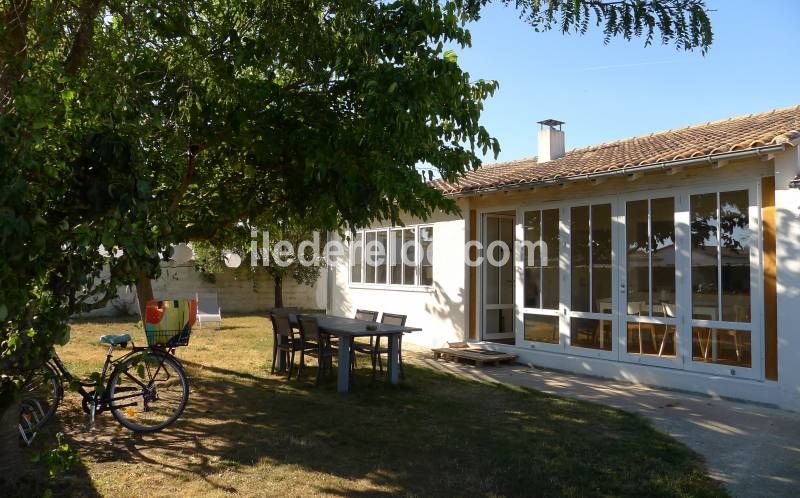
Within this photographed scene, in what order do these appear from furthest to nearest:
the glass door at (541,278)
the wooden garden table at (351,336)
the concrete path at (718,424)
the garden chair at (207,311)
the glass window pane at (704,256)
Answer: the garden chair at (207,311) < the glass door at (541,278) < the wooden garden table at (351,336) < the glass window pane at (704,256) < the concrete path at (718,424)

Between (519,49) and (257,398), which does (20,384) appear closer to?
(257,398)

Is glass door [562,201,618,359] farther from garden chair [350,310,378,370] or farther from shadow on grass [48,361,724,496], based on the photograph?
garden chair [350,310,378,370]

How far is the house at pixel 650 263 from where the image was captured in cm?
771

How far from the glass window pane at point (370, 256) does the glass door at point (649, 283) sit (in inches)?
280

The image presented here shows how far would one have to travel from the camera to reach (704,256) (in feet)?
27.5

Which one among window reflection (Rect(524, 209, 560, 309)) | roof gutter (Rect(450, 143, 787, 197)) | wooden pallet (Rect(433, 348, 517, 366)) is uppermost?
roof gutter (Rect(450, 143, 787, 197))

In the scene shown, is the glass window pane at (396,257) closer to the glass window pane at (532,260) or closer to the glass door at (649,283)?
the glass window pane at (532,260)

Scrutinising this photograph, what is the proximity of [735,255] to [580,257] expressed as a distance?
2.42 meters

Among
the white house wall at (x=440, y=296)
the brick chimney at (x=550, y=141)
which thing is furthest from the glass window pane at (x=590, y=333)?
the brick chimney at (x=550, y=141)

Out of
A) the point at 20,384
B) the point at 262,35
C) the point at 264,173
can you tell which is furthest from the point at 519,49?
the point at 20,384

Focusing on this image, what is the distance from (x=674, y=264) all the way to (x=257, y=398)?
5.87 m

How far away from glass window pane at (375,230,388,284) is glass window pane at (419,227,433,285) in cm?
143

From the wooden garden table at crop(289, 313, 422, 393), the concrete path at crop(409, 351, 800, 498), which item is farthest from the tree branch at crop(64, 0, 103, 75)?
the concrete path at crop(409, 351, 800, 498)

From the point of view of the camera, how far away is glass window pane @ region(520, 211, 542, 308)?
1083 centimetres
